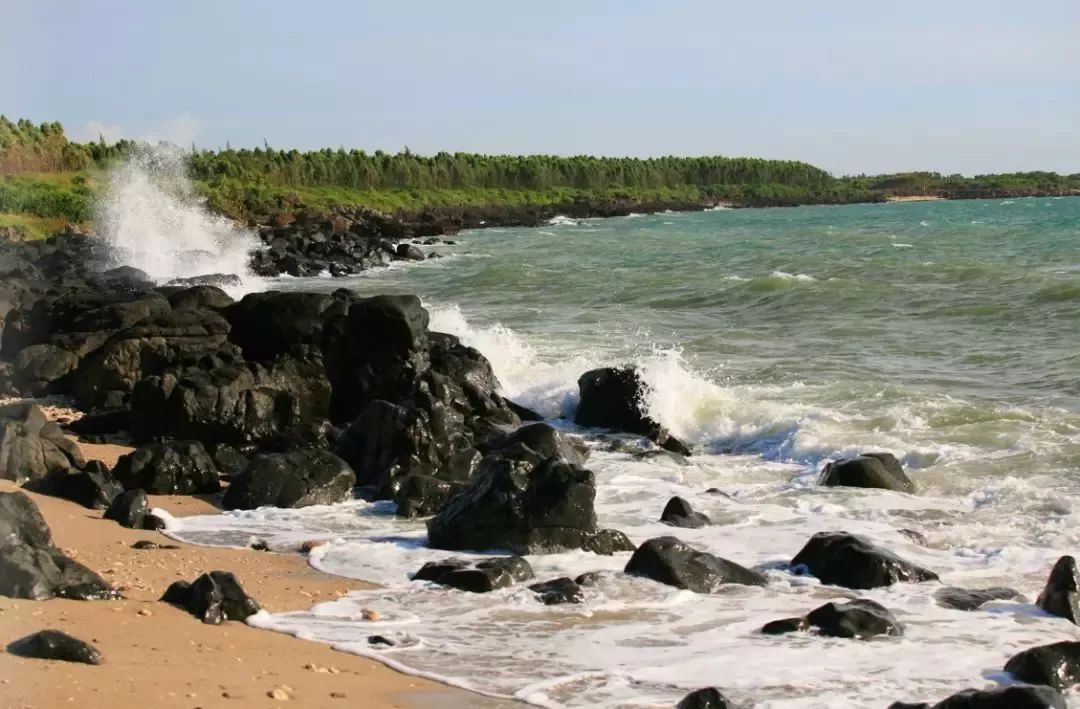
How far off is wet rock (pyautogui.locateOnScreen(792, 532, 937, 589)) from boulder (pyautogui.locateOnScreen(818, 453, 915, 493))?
8.81ft

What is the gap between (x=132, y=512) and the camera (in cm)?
979

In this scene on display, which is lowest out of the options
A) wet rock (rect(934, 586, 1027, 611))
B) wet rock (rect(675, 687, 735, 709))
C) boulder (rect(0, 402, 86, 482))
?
wet rock (rect(934, 586, 1027, 611))

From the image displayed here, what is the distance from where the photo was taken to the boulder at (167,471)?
1101cm

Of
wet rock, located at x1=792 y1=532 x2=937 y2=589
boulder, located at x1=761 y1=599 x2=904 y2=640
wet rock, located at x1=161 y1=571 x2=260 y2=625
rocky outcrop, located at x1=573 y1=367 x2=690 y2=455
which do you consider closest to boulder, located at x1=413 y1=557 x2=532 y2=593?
wet rock, located at x1=161 y1=571 x2=260 y2=625

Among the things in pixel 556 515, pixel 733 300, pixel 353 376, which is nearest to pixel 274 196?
pixel 733 300

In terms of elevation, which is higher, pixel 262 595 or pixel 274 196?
pixel 274 196

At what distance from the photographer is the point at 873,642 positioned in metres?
7.23

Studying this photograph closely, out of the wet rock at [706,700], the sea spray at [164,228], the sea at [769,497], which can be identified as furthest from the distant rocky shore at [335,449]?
the sea spray at [164,228]

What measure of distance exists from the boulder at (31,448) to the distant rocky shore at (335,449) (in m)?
0.02

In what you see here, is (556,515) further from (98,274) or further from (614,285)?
(614,285)

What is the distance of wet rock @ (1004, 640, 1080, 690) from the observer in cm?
644

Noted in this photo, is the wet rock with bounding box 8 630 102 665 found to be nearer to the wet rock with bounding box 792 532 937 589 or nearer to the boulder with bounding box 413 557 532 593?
the boulder with bounding box 413 557 532 593

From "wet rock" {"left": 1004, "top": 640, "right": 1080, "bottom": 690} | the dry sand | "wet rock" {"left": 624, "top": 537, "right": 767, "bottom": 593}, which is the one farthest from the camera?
"wet rock" {"left": 624, "top": 537, "right": 767, "bottom": 593}

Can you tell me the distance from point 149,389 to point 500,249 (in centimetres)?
3801
